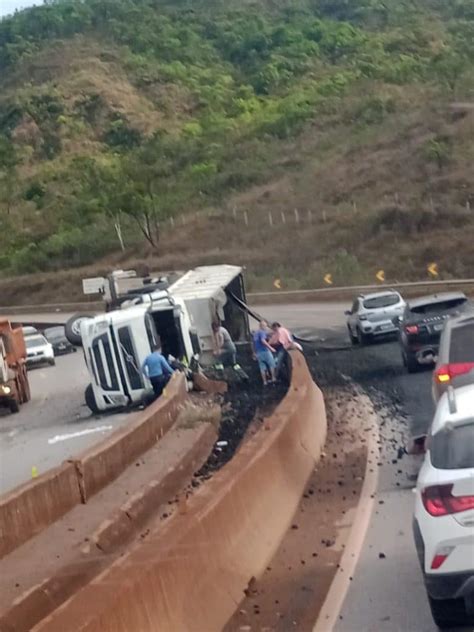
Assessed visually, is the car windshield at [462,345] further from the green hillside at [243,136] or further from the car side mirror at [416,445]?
the green hillside at [243,136]

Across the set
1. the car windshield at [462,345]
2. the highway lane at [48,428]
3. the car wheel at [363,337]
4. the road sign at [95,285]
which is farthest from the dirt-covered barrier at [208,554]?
the road sign at [95,285]

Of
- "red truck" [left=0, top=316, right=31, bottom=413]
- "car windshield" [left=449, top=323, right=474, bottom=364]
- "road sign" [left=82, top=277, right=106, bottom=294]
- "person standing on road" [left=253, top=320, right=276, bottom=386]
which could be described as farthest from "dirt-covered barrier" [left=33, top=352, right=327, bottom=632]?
"road sign" [left=82, top=277, right=106, bottom=294]

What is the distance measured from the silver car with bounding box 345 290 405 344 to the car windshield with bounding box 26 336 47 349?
16056 mm

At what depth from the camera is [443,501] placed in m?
8.39

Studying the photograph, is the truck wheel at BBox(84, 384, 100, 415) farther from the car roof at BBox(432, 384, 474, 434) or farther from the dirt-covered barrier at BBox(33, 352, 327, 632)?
the car roof at BBox(432, 384, 474, 434)

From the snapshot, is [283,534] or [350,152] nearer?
[283,534]

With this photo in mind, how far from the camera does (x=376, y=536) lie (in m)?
12.5

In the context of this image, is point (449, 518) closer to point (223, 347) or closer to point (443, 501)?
point (443, 501)

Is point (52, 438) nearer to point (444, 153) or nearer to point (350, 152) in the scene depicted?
point (444, 153)

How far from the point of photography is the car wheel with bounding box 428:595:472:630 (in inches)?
345

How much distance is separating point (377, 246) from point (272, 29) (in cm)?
7819

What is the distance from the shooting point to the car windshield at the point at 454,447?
8.48 metres

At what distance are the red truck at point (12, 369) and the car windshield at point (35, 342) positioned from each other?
10878 millimetres

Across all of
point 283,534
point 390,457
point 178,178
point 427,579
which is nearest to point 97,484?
point 390,457
